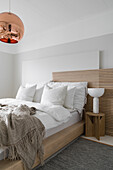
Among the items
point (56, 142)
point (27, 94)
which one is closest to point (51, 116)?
point (56, 142)

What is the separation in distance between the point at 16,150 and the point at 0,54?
3780 millimetres

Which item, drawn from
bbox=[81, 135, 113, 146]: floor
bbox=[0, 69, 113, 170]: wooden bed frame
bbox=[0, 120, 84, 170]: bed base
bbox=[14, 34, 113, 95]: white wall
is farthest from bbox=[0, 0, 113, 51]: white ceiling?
bbox=[81, 135, 113, 146]: floor

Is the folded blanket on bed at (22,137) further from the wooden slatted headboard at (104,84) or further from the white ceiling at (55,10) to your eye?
the white ceiling at (55,10)

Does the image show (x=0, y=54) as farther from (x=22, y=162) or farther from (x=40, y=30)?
(x=22, y=162)

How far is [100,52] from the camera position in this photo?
9.94ft

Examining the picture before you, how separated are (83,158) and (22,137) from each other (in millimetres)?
1022

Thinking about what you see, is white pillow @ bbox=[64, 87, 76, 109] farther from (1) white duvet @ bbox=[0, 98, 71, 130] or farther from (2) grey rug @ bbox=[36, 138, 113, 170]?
(2) grey rug @ bbox=[36, 138, 113, 170]

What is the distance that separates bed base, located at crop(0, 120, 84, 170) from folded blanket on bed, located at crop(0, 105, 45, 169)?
64 mm

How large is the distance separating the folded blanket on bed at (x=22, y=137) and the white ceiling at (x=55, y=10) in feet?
7.39

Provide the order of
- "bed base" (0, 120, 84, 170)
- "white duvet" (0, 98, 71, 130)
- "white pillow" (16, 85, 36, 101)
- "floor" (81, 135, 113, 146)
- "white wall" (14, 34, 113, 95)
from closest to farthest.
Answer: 1. "bed base" (0, 120, 84, 170)
2. "white duvet" (0, 98, 71, 130)
3. "floor" (81, 135, 113, 146)
4. "white wall" (14, 34, 113, 95)
5. "white pillow" (16, 85, 36, 101)

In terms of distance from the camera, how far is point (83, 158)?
77.9 inches

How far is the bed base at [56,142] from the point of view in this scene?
1.39m

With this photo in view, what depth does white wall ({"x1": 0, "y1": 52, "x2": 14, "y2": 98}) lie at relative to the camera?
4551 mm

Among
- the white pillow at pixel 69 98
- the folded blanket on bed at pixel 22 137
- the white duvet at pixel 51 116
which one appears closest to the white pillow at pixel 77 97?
the white pillow at pixel 69 98
